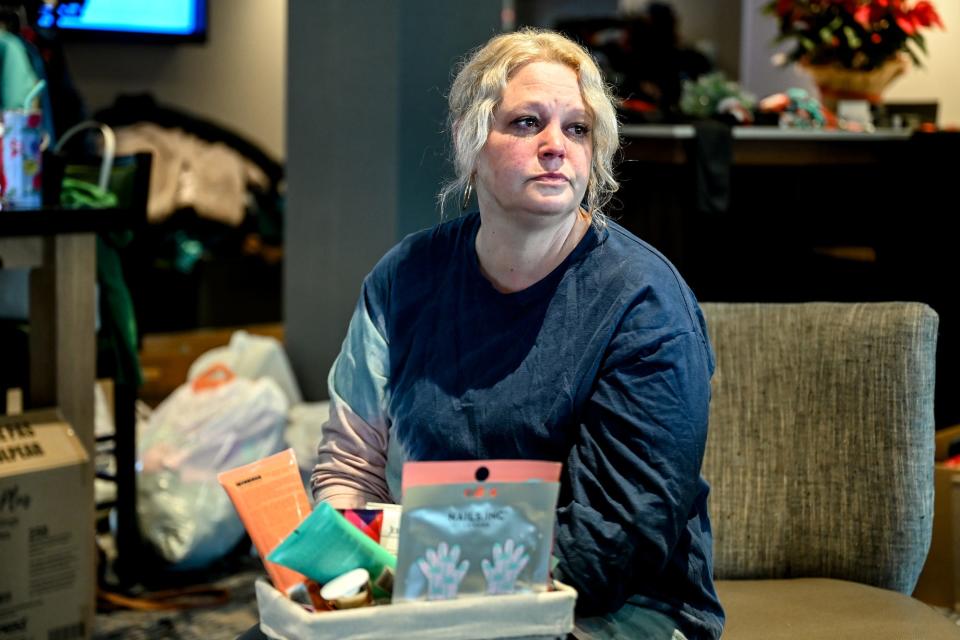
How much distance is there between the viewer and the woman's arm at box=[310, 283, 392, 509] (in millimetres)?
1650

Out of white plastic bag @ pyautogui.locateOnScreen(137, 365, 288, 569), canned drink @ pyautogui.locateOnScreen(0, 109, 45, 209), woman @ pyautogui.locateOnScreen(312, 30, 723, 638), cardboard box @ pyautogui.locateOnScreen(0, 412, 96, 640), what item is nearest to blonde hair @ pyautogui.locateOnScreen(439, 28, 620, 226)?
woman @ pyautogui.locateOnScreen(312, 30, 723, 638)

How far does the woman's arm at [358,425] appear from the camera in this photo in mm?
1650

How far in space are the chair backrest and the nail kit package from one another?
0.73 m

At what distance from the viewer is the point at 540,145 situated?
1.53 meters

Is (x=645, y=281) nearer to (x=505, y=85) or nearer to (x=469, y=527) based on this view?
(x=505, y=85)

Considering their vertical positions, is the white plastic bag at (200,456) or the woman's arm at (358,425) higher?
the woman's arm at (358,425)

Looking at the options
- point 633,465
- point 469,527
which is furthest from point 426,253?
point 469,527

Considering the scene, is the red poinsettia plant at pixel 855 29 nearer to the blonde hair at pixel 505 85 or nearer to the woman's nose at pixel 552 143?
the blonde hair at pixel 505 85

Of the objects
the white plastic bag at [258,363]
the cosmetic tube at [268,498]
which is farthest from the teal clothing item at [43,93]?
the cosmetic tube at [268,498]

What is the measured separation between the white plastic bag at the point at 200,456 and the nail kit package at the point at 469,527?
86.1 inches

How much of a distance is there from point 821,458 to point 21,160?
1911 mm

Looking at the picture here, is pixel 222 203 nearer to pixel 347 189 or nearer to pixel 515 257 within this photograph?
pixel 347 189

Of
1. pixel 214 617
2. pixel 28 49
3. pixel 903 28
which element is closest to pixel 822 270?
pixel 903 28

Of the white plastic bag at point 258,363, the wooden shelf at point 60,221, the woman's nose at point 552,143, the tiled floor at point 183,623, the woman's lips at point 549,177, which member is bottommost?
the tiled floor at point 183,623
